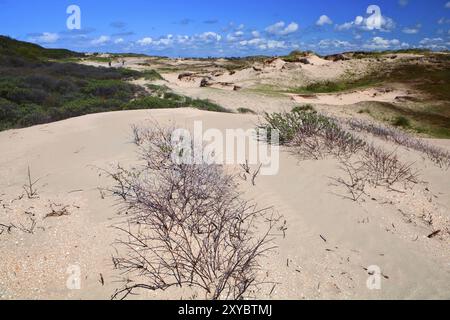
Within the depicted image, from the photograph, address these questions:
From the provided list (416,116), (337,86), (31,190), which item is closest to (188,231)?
(31,190)

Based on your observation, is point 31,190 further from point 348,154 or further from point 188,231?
point 348,154

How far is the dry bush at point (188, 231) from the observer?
2.87 metres

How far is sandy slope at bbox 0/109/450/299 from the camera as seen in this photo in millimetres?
2939

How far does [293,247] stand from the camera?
3467mm

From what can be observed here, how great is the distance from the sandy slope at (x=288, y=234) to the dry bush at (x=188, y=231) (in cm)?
14

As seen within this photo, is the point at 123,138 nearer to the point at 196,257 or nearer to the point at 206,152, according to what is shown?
the point at 206,152

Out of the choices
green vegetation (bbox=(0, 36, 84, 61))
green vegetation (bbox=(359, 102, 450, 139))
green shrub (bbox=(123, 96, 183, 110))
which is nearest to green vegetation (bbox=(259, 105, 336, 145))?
green shrub (bbox=(123, 96, 183, 110))

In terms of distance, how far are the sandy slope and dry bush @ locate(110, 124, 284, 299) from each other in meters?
0.14

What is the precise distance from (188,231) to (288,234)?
0.97m

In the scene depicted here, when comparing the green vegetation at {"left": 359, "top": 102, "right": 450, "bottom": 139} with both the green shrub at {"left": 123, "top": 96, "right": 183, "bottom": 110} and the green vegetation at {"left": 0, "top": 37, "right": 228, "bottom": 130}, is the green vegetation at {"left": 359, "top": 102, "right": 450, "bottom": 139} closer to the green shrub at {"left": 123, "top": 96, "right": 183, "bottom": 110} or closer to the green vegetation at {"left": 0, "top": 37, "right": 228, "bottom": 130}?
the green vegetation at {"left": 0, "top": 37, "right": 228, "bottom": 130}

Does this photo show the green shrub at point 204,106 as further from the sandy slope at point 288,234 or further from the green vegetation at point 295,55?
the green vegetation at point 295,55

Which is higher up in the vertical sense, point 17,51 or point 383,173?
point 17,51

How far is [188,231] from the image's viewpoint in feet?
11.2
